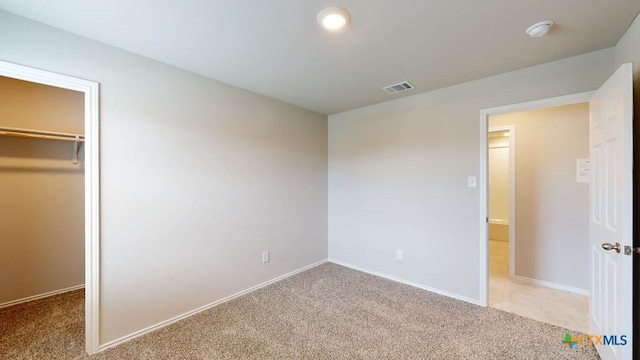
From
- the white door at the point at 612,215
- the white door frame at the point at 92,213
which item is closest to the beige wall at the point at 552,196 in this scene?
the white door at the point at 612,215

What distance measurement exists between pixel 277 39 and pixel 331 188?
8.37 ft

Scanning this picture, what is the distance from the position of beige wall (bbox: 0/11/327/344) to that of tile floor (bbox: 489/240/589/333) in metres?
2.61

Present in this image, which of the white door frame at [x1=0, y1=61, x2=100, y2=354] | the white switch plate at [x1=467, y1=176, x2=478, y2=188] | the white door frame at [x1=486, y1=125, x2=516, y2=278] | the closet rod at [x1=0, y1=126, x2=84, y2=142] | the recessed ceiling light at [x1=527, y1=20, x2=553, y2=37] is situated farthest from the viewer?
the white door frame at [x1=486, y1=125, x2=516, y2=278]

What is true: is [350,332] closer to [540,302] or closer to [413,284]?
[413,284]

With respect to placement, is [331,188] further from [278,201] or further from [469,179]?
[469,179]

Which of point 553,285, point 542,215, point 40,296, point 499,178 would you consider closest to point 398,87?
point 542,215

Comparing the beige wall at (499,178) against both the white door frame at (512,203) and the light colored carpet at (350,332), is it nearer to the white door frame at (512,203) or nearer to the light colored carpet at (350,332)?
the white door frame at (512,203)

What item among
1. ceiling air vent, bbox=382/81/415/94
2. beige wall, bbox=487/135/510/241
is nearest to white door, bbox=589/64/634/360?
ceiling air vent, bbox=382/81/415/94

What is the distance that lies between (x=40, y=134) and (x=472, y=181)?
4.61 m

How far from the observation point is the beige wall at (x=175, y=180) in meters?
1.97

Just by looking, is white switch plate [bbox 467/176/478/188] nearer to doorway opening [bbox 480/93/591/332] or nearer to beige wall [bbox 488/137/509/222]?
doorway opening [bbox 480/93/591/332]

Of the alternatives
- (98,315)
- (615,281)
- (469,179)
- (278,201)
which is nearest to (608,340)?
(615,281)

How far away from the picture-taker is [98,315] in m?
1.94

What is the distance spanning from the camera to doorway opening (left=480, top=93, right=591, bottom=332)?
8.64ft
